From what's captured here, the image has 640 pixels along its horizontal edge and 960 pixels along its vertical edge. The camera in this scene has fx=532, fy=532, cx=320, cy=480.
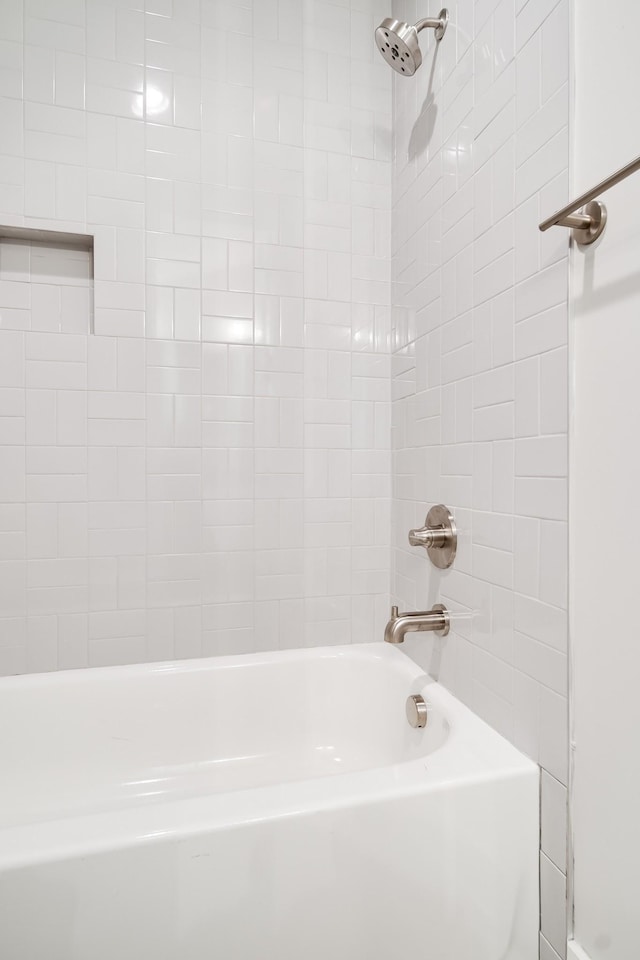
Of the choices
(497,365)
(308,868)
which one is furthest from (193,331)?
(308,868)

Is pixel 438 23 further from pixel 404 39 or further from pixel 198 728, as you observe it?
pixel 198 728

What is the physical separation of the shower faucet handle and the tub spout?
0.12 m

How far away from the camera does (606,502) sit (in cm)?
85

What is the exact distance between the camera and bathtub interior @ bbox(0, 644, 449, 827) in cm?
144

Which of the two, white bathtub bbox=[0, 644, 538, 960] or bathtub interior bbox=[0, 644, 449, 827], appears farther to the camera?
bathtub interior bbox=[0, 644, 449, 827]

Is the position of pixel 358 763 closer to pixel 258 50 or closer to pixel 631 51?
pixel 631 51

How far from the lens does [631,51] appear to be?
786 mm

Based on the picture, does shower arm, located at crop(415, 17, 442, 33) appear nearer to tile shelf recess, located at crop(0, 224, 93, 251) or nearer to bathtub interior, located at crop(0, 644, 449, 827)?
tile shelf recess, located at crop(0, 224, 93, 251)

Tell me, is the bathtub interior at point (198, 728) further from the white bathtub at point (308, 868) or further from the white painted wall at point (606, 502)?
the white painted wall at point (606, 502)

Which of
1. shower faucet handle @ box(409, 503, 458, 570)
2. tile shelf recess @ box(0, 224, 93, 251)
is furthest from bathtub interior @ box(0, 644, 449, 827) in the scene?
tile shelf recess @ box(0, 224, 93, 251)

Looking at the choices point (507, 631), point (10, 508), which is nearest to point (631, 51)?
point (507, 631)

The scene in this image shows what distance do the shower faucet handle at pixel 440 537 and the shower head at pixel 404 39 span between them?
1206 mm

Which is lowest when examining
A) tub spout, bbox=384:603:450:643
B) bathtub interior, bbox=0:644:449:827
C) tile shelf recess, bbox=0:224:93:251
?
bathtub interior, bbox=0:644:449:827

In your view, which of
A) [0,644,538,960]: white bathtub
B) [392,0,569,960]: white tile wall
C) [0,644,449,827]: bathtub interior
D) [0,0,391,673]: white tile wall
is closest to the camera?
[0,644,538,960]: white bathtub
